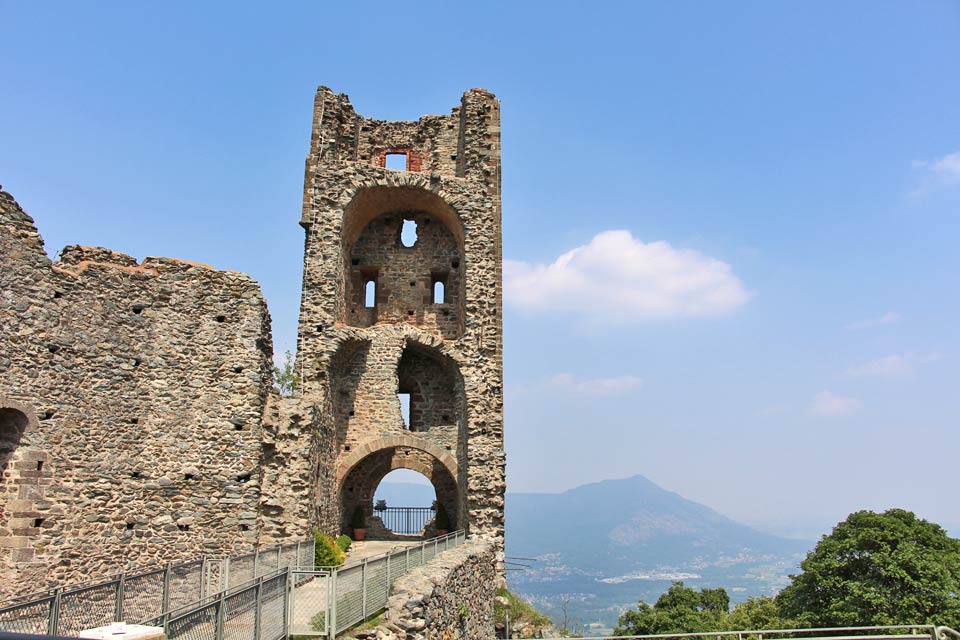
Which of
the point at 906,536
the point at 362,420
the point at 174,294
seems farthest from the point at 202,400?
the point at 906,536

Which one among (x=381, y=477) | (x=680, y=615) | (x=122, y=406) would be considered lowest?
(x=680, y=615)

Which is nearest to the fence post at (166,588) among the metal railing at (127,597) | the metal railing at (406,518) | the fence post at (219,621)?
the metal railing at (127,597)

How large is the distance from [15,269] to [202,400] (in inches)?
152

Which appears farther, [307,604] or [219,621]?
[307,604]

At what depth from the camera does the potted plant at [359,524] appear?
23344 mm

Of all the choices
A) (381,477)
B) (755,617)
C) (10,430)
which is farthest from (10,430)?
(755,617)

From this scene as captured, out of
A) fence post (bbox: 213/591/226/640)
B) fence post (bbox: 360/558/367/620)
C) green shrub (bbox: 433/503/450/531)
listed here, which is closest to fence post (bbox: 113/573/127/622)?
fence post (bbox: 213/591/226/640)

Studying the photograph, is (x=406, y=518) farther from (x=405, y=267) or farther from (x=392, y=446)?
(x=405, y=267)

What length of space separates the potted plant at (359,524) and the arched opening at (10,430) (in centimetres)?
1407

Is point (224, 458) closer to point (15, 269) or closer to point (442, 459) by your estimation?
point (15, 269)

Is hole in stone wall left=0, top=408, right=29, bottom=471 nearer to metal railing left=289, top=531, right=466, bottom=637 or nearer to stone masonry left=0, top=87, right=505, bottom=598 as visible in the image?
stone masonry left=0, top=87, right=505, bottom=598

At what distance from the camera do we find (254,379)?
44.6 feet

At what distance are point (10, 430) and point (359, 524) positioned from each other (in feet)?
47.2

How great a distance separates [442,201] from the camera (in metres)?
22.9
